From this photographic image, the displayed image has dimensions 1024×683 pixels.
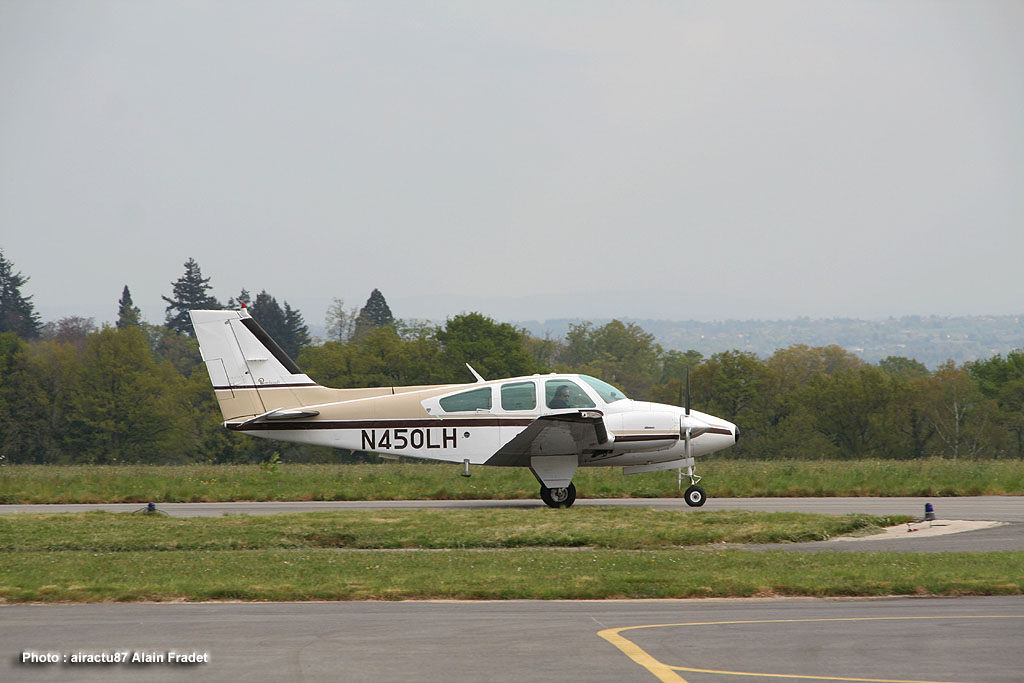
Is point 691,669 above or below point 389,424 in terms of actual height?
below

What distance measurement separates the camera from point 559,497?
19125 millimetres

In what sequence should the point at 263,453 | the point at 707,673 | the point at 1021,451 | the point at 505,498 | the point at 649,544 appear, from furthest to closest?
the point at 263,453 → the point at 1021,451 → the point at 505,498 → the point at 649,544 → the point at 707,673

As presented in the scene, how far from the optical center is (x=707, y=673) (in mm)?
7434

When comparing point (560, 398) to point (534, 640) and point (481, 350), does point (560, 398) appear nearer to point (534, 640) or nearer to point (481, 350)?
point (534, 640)

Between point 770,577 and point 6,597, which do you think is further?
point 770,577

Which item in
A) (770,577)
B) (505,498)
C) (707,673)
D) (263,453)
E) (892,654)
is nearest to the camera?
(707,673)

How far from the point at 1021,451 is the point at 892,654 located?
5256 cm

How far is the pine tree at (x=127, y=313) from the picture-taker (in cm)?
12450

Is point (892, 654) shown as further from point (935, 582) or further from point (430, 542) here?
point (430, 542)

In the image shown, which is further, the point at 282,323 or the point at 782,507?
the point at 282,323

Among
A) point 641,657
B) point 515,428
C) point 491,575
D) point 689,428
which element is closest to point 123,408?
point 515,428

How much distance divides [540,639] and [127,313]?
129230 millimetres

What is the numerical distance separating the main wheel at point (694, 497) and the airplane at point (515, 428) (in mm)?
20

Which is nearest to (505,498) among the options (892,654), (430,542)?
(430,542)
